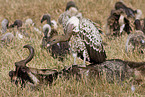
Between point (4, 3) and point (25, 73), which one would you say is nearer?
point (25, 73)

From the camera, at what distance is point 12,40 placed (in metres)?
8.21

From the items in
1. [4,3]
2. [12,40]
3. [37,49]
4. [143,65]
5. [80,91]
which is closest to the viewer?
[80,91]

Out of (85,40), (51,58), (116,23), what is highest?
(116,23)

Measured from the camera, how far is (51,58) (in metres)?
6.86

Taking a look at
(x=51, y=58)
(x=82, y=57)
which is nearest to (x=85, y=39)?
(x=82, y=57)

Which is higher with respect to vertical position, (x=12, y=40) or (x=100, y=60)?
(x=12, y=40)

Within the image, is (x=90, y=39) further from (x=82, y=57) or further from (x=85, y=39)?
(x=82, y=57)

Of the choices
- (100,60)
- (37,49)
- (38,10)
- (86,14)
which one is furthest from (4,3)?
(100,60)

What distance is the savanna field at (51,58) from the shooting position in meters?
4.41

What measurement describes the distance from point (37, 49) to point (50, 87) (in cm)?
283

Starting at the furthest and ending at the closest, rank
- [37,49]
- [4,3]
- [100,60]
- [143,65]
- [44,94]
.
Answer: [4,3] < [37,49] < [100,60] < [143,65] < [44,94]

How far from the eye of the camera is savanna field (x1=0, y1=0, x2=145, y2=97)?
441cm

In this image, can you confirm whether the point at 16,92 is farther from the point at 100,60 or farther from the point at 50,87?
the point at 100,60

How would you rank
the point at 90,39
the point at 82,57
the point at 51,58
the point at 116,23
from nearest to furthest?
the point at 90,39, the point at 82,57, the point at 51,58, the point at 116,23
